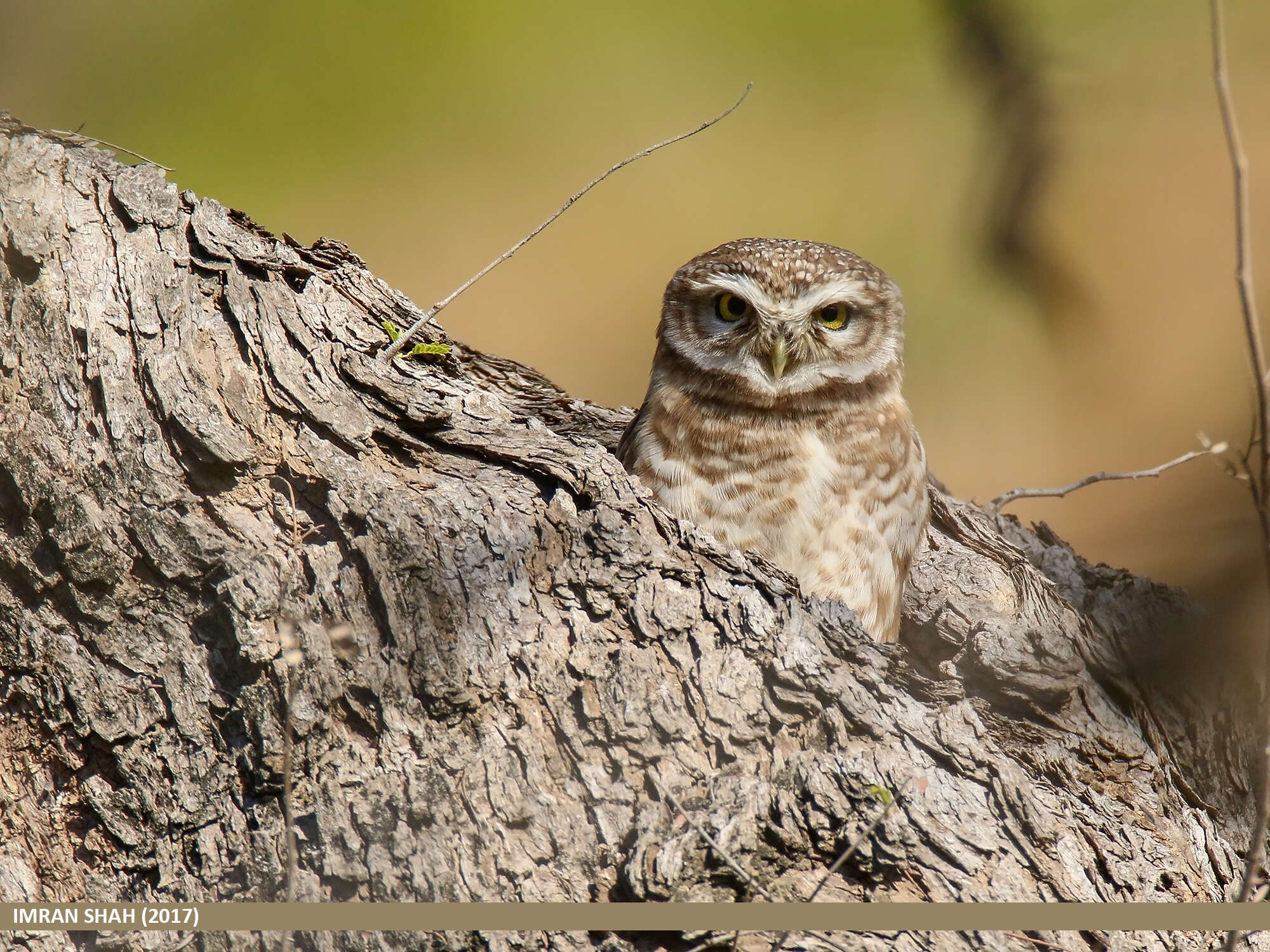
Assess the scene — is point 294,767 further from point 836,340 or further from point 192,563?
point 836,340

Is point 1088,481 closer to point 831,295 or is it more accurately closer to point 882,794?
point 831,295

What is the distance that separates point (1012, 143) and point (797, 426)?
89.4 inches

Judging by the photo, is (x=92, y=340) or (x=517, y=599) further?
(x=92, y=340)

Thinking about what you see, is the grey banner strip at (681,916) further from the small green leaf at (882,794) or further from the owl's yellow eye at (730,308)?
the owl's yellow eye at (730,308)

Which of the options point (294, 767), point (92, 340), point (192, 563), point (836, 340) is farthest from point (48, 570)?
point (836, 340)

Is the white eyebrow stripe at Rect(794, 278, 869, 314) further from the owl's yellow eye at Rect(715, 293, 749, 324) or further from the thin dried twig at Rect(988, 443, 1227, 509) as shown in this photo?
the thin dried twig at Rect(988, 443, 1227, 509)

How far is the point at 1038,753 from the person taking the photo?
190cm

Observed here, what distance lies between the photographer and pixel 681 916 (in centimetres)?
145

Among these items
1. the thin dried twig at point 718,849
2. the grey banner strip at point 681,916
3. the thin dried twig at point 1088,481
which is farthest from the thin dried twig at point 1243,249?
the thin dried twig at point 1088,481

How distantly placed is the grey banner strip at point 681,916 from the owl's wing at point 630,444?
4.30ft

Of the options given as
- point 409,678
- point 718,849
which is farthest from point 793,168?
point 718,849

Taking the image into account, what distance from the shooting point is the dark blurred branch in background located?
12.7ft

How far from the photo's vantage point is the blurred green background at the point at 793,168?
13.4ft

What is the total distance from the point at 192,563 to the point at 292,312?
654 mm
